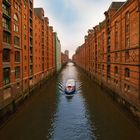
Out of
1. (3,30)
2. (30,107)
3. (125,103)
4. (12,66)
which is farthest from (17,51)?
(125,103)

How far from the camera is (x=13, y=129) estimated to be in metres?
22.5

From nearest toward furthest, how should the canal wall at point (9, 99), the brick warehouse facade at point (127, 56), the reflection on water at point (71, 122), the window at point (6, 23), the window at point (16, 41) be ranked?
the reflection on water at point (71, 122) → the canal wall at point (9, 99) → the brick warehouse facade at point (127, 56) → the window at point (6, 23) → the window at point (16, 41)

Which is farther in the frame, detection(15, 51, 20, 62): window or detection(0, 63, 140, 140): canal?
detection(15, 51, 20, 62): window

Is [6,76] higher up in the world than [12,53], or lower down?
lower down

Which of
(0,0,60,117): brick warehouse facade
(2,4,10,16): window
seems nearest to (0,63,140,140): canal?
(0,0,60,117): brick warehouse facade

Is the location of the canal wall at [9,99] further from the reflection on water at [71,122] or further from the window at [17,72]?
the reflection on water at [71,122]

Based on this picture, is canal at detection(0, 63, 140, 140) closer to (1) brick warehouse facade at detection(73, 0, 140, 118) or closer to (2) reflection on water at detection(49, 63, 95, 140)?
(2) reflection on water at detection(49, 63, 95, 140)

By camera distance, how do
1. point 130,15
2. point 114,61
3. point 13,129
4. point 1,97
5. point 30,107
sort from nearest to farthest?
point 13,129 → point 1,97 → point 130,15 → point 30,107 → point 114,61

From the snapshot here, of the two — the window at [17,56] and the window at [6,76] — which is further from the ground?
the window at [17,56]

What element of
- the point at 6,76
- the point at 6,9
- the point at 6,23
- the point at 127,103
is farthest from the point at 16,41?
the point at 127,103

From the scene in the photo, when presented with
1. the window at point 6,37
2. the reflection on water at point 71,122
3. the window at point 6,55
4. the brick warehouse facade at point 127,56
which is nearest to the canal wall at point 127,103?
the brick warehouse facade at point 127,56

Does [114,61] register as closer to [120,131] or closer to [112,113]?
[112,113]

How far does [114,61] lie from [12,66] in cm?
2066

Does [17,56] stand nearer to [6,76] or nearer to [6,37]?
[6,37]
